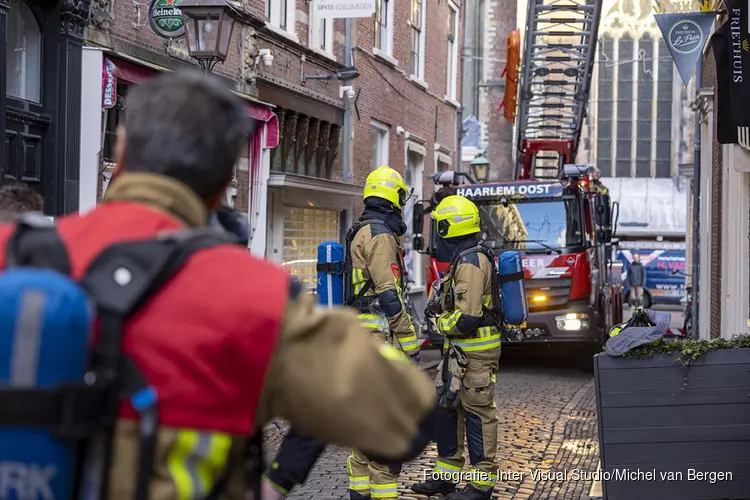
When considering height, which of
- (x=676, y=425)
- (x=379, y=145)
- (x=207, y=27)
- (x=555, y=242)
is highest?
(x=379, y=145)

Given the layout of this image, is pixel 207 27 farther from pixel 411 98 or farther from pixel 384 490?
pixel 411 98

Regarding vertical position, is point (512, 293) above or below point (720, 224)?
below

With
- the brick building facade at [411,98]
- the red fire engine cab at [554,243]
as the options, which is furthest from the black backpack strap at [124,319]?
the brick building facade at [411,98]

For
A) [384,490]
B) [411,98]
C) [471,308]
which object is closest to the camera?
[384,490]

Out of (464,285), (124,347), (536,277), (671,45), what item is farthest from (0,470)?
(536,277)

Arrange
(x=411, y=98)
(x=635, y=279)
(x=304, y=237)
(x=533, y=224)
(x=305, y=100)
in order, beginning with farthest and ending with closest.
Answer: (x=635, y=279) → (x=411, y=98) → (x=304, y=237) → (x=305, y=100) → (x=533, y=224)

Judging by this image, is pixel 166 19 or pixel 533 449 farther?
pixel 166 19

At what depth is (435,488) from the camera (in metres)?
6.57

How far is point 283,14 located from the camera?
1508cm

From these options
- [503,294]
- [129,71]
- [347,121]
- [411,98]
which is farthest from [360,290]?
[411,98]

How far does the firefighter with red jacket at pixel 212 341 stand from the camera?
162 centimetres

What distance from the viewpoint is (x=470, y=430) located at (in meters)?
6.36

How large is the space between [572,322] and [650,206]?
36187 millimetres

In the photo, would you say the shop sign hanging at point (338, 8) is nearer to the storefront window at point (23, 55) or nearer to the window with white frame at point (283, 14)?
the window with white frame at point (283, 14)
